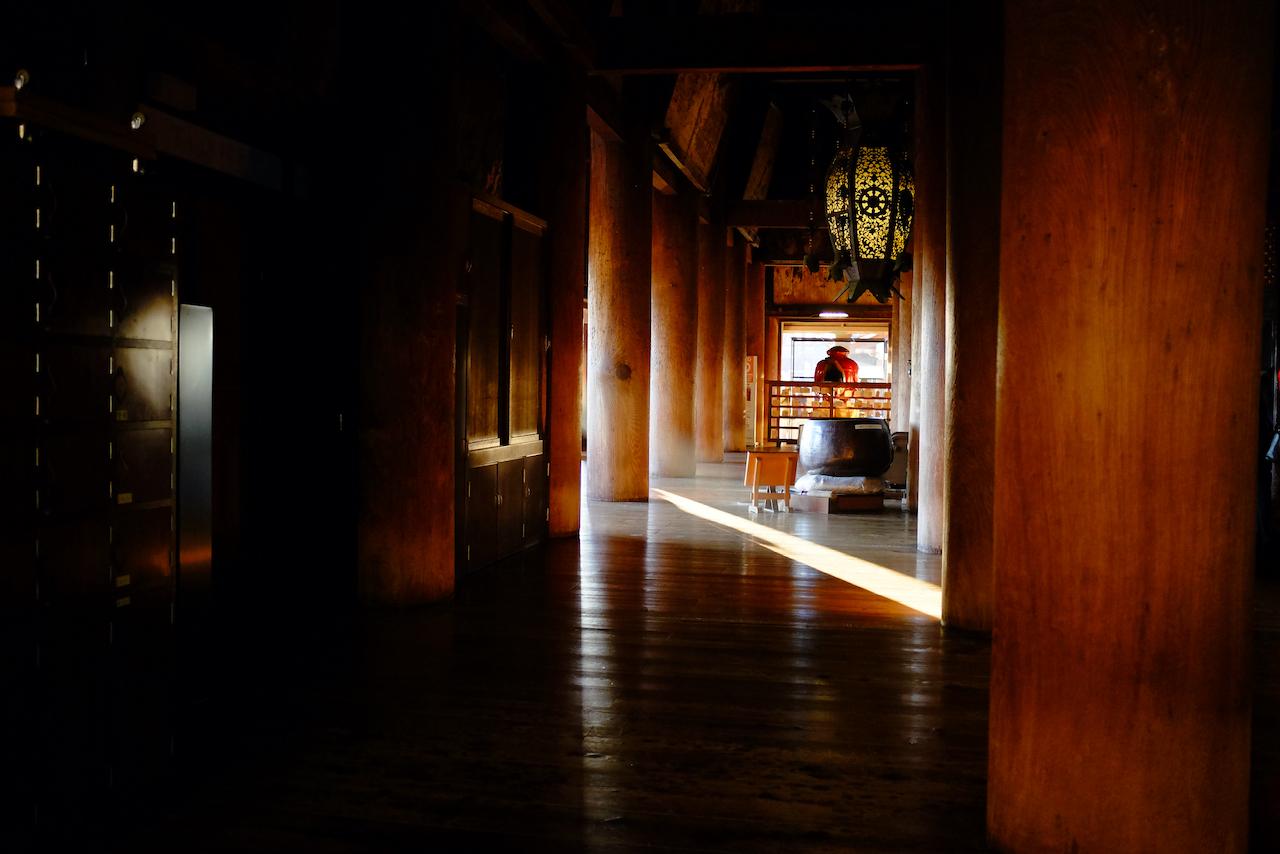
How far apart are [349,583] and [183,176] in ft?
6.74

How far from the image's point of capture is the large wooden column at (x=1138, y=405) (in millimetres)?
2154

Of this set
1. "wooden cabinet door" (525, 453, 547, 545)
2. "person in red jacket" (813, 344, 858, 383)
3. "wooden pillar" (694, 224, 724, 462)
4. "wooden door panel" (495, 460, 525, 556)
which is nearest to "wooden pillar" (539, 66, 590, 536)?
"wooden cabinet door" (525, 453, 547, 545)

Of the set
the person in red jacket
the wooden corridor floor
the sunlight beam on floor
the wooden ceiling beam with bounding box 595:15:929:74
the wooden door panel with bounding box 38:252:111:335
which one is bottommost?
the wooden corridor floor

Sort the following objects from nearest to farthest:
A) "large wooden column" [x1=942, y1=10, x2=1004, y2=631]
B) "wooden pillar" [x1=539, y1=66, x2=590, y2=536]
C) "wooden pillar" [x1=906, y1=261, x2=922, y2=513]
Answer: "large wooden column" [x1=942, y1=10, x2=1004, y2=631], "wooden pillar" [x1=539, y1=66, x2=590, y2=536], "wooden pillar" [x1=906, y1=261, x2=922, y2=513]

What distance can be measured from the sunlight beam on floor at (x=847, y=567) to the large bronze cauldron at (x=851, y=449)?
3.71ft

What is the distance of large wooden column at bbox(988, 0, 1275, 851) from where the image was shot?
2154 mm

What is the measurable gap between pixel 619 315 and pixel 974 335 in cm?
516

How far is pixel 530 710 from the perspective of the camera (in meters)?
3.47

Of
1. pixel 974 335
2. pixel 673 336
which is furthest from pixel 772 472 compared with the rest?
pixel 974 335

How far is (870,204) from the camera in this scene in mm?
7031

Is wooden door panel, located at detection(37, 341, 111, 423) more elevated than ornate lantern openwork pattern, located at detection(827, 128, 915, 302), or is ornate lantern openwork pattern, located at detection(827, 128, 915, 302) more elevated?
ornate lantern openwork pattern, located at detection(827, 128, 915, 302)

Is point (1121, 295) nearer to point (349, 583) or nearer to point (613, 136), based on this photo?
point (349, 583)

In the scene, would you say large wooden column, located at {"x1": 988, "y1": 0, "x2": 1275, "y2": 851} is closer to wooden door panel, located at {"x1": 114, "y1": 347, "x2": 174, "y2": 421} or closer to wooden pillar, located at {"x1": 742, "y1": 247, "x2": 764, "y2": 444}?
wooden door panel, located at {"x1": 114, "y1": 347, "x2": 174, "y2": 421}

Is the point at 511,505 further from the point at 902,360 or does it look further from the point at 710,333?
the point at 902,360
